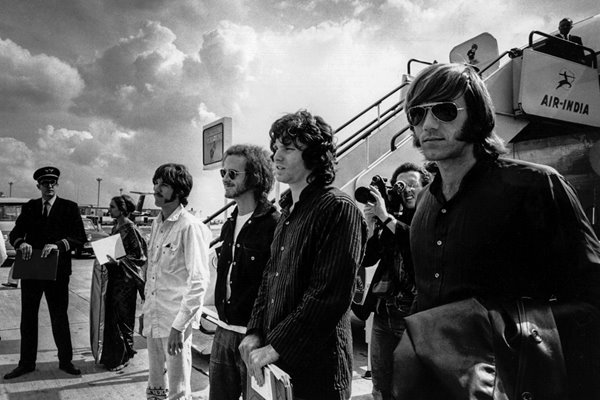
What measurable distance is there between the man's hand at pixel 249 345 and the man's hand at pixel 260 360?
12 cm

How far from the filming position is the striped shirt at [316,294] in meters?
1.60

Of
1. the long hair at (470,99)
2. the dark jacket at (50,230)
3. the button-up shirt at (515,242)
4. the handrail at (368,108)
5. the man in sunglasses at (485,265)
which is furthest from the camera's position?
the handrail at (368,108)

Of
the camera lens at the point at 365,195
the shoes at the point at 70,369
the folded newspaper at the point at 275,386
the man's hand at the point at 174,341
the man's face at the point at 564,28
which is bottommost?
the shoes at the point at 70,369

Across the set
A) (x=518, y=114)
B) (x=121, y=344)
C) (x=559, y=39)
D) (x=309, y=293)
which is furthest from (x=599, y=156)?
(x=121, y=344)

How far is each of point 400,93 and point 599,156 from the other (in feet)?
11.5

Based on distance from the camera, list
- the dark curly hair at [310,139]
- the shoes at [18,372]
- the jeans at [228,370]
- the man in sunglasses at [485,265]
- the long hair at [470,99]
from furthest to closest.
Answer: the shoes at [18,372], the jeans at [228,370], the dark curly hair at [310,139], the long hair at [470,99], the man in sunglasses at [485,265]

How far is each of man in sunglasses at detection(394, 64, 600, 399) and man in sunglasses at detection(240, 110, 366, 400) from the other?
0.36 metres

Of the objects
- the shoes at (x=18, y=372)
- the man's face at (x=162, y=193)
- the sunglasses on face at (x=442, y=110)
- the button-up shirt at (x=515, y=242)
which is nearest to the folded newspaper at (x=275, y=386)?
the button-up shirt at (x=515, y=242)

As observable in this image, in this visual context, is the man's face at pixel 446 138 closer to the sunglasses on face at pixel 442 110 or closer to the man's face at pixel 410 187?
the sunglasses on face at pixel 442 110

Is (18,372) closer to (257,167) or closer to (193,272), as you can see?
(193,272)

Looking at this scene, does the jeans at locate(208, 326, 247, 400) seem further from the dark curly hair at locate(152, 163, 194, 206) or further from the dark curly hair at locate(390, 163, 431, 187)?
the dark curly hair at locate(390, 163, 431, 187)

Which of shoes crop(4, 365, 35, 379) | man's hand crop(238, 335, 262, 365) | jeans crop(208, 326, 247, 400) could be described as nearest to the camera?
man's hand crop(238, 335, 262, 365)

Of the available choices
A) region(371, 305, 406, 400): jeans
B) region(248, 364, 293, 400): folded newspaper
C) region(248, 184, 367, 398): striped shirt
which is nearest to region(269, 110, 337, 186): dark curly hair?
region(248, 184, 367, 398): striped shirt

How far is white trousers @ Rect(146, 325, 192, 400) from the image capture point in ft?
8.97
